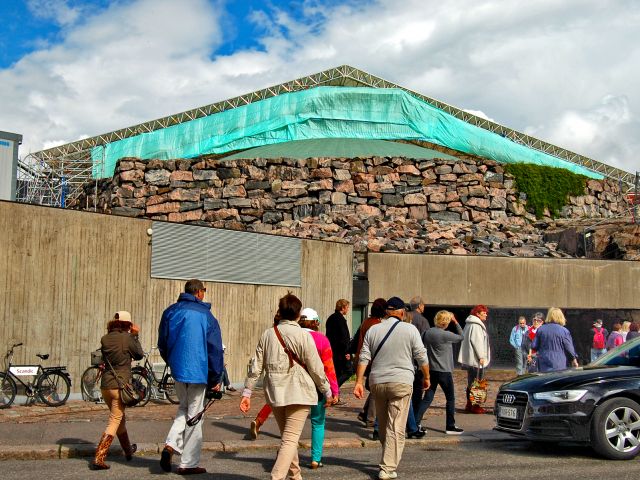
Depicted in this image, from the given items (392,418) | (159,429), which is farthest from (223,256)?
(392,418)

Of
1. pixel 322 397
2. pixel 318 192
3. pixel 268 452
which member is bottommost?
pixel 268 452

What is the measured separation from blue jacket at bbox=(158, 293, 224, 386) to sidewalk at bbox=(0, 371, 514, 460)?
1992 millimetres

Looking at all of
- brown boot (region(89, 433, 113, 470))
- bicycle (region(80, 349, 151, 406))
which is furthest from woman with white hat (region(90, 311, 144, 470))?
bicycle (region(80, 349, 151, 406))

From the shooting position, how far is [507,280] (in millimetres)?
20625

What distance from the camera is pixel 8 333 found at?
1311 centimetres

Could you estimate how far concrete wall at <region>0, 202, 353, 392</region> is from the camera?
43.3 ft

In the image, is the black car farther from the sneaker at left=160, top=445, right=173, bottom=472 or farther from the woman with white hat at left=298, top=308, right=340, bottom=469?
the sneaker at left=160, top=445, right=173, bottom=472

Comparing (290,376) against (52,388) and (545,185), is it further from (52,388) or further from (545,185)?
(545,185)

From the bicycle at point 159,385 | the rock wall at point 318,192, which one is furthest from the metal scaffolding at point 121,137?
the bicycle at point 159,385

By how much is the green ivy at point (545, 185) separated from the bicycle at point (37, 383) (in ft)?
86.6

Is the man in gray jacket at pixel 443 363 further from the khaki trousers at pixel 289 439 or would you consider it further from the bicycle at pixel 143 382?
the bicycle at pixel 143 382

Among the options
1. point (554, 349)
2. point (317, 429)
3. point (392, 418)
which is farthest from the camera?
point (554, 349)

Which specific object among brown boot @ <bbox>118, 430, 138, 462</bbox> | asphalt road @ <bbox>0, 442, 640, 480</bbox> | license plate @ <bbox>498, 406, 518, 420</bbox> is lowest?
asphalt road @ <bbox>0, 442, 640, 480</bbox>

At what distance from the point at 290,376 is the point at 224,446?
9.32ft
